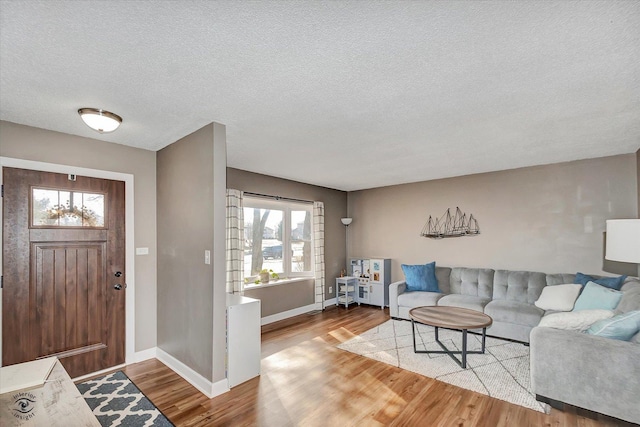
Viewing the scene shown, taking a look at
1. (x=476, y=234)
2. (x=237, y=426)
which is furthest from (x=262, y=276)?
(x=476, y=234)

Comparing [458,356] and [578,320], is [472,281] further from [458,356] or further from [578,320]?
[578,320]

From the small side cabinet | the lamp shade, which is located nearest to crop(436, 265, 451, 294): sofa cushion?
the small side cabinet

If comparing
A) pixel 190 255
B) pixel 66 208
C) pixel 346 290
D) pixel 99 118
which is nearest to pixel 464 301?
pixel 346 290

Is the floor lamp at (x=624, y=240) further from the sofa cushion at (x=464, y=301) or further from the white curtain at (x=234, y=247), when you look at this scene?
the white curtain at (x=234, y=247)

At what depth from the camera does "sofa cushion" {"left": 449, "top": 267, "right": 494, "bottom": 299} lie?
4793 millimetres

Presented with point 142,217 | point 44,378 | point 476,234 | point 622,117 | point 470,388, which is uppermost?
point 622,117

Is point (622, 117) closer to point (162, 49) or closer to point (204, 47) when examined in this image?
point (204, 47)

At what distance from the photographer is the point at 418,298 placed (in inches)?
192

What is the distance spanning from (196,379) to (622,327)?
3641 mm

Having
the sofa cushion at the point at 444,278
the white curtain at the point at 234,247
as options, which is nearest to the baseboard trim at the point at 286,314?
the white curtain at the point at 234,247

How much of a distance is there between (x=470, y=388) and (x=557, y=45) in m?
2.84

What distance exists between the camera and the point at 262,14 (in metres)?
1.44

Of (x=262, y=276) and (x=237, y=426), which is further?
(x=262, y=276)

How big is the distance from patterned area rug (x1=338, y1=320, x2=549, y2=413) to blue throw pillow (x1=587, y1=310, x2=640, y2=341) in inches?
31.1
